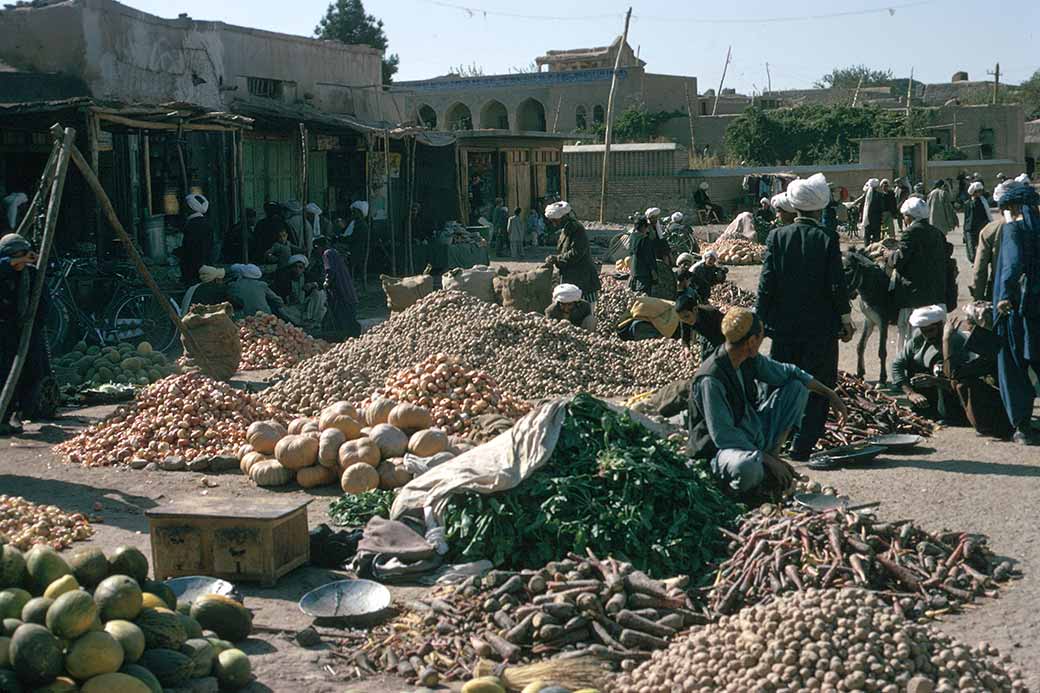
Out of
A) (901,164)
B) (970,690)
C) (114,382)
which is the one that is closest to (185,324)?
(114,382)

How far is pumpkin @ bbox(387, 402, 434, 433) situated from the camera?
26.6 ft

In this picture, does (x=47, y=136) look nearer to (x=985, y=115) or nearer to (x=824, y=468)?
(x=824, y=468)

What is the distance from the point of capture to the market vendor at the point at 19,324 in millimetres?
9398

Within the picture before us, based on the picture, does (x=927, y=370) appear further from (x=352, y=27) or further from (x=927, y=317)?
(x=352, y=27)

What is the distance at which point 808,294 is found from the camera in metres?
8.31

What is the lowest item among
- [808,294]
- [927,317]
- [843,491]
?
[843,491]

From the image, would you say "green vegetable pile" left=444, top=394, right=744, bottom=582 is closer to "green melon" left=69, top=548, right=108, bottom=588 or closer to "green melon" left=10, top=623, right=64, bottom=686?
"green melon" left=69, top=548, right=108, bottom=588

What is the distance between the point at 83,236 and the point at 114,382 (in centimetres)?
489

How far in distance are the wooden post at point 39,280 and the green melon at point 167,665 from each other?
4994 millimetres

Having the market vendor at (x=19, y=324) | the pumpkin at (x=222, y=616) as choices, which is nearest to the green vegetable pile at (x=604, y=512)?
the pumpkin at (x=222, y=616)

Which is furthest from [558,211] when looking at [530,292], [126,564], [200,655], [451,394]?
[200,655]

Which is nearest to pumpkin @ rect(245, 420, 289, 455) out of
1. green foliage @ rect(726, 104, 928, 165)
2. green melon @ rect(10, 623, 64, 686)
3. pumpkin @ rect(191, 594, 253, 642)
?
pumpkin @ rect(191, 594, 253, 642)

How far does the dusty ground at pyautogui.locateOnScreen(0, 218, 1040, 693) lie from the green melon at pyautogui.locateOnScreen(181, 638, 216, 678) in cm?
28

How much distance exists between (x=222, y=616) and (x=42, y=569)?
743 mm
